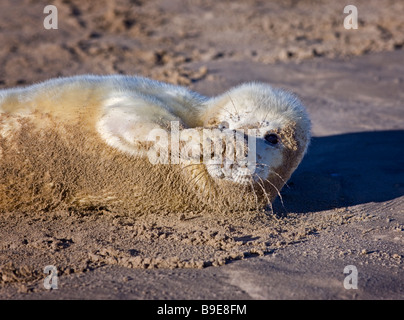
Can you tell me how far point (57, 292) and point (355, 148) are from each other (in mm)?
3756

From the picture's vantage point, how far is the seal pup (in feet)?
13.4

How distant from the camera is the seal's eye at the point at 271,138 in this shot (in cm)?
438

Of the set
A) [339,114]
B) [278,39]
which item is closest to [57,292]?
[339,114]

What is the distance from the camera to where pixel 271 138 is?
173 inches

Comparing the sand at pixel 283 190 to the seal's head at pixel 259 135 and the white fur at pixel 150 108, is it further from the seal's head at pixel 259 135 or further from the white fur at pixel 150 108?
the white fur at pixel 150 108

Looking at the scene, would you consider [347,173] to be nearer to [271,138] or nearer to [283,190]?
[283,190]

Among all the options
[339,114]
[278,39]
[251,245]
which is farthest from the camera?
[278,39]

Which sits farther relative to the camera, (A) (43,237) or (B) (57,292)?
(A) (43,237)

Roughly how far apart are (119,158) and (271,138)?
1.20 metres

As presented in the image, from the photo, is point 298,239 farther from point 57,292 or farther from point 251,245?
point 57,292

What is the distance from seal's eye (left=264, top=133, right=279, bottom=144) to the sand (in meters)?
0.58

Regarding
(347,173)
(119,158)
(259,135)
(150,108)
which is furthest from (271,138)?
(347,173)

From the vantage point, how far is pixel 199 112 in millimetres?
4770
